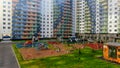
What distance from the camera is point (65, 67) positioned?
36.9 m

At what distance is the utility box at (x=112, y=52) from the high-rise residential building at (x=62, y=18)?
87576 mm

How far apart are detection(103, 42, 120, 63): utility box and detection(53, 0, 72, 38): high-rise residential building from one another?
87.6 m

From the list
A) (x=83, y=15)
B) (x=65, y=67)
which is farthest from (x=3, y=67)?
(x=83, y=15)

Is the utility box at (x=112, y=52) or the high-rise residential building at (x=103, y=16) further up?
the high-rise residential building at (x=103, y=16)

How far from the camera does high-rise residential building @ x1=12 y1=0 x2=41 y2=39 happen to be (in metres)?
113

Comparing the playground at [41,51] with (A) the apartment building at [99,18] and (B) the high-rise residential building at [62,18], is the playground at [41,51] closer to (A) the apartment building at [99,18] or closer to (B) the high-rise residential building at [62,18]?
(A) the apartment building at [99,18]

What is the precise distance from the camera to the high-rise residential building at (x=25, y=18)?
371 ft

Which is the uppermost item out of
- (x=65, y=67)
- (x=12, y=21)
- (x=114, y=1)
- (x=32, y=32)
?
(x=114, y=1)

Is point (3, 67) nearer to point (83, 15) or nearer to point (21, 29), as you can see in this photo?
point (21, 29)

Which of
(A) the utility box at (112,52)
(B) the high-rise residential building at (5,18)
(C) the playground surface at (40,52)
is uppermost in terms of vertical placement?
(B) the high-rise residential building at (5,18)

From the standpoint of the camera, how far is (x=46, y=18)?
130m

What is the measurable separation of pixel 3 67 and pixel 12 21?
79.5 meters

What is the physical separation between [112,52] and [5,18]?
280 feet

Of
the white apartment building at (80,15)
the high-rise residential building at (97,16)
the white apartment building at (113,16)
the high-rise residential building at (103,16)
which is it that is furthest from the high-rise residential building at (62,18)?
the white apartment building at (113,16)
